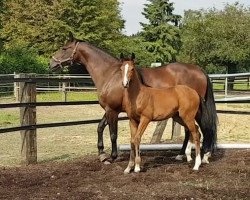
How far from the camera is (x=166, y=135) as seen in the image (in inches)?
456

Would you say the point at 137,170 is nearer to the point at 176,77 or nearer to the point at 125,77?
the point at 125,77

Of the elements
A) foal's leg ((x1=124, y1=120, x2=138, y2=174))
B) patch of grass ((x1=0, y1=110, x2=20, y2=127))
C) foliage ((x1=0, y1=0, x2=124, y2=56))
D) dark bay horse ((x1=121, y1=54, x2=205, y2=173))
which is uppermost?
foliage ((x1=0, y1=0, x2=124, y2=56))

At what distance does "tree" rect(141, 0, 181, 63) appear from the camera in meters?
53.2

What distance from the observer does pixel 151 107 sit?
6.58 metres

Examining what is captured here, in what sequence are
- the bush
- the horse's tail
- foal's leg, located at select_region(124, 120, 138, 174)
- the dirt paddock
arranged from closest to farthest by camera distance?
the dirt paddock → foal's leg, located at select_region(124, 120, 138, 174) → the horse's tail → the bush

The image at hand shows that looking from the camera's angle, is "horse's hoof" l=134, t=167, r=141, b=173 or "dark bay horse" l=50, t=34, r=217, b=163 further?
"dark bay horse" l=50, t=34, r=217, b=163

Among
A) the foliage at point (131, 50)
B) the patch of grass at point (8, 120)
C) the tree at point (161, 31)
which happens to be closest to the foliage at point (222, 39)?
the foliage at point (131, 50)

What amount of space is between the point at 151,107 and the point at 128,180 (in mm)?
1200

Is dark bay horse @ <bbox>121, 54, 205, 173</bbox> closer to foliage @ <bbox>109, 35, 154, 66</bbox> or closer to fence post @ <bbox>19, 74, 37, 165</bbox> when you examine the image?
fence post @ <bbox>19, 74, 37, 165</bbox>

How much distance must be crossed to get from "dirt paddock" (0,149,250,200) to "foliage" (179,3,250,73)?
100 ft

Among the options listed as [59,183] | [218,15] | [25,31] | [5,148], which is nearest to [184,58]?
[218,15]

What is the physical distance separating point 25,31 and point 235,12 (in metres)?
18.2

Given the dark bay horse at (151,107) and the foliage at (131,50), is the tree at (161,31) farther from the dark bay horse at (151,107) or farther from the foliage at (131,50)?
the dark bay horse at (151,107)

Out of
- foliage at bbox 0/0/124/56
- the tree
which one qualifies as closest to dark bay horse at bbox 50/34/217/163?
foliage at bbox 0/0/124/56
